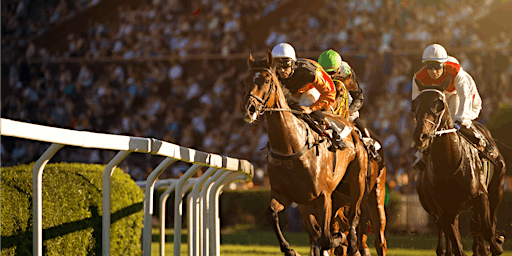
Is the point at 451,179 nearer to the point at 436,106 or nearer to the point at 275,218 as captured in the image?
the point at 436,106

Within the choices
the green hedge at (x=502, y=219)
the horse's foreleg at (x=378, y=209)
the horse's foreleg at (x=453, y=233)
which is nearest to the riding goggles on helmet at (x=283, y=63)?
the horse's foreleg at (x=453, y=233)

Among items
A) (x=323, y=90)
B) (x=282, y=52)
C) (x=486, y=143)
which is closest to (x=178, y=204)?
(x=282, y=52)

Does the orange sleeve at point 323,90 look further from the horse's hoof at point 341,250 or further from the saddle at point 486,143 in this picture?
the saddle at point 486,143

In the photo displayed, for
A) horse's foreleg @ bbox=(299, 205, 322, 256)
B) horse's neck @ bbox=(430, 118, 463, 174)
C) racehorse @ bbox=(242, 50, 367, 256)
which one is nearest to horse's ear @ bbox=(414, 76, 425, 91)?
horse's neck @ bbox=(430, 118, 463, 174)

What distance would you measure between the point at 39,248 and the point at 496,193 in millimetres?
4852

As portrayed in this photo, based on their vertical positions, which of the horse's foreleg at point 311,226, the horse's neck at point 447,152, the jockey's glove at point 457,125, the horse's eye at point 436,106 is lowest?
the horse's foreleg at point 311,226

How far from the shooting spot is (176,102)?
1387cm

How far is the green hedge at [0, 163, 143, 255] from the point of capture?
2.73 metres

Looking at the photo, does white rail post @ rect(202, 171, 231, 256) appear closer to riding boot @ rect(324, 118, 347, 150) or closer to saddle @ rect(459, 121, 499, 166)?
riding boot @ rect(324, 118, 347, 150)

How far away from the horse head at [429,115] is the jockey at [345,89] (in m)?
0.52

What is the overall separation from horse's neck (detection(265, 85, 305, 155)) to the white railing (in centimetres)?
32

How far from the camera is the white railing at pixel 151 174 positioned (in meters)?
1.86

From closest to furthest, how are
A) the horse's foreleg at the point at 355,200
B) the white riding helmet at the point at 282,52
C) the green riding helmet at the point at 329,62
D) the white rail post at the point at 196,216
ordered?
the white rail post at the point at 196,216, the white riding helmet at the point at 282,52, the horse's foreleg at the point at 355,200, the green riding helmet at the point at 329,62

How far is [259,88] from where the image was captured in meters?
4.09
